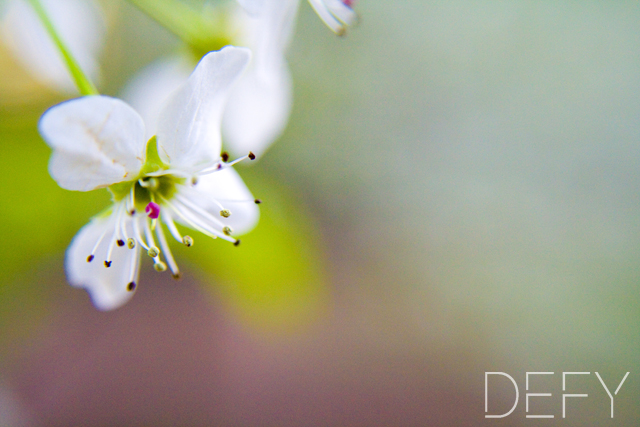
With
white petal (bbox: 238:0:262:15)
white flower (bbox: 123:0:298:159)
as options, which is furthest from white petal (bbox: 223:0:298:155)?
white petal (bbox: 238:0:262:15)

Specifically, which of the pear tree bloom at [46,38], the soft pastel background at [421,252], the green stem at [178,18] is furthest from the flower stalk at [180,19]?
the soft pastel background at [421,252]

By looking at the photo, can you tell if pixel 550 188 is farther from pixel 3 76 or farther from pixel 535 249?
pixel 3 76

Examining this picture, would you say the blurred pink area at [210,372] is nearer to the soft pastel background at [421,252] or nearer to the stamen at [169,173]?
the soft pastel background at [421,252]

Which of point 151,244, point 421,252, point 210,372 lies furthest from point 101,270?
point 421,252

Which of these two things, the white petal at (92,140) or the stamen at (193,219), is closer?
the white petal at (92,140)

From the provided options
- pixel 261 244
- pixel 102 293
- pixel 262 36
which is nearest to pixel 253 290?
pixel 261 244

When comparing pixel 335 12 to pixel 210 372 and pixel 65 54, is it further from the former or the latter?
pixel 210 372

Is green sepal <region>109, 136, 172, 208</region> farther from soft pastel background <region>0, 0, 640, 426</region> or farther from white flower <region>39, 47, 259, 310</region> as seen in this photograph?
soft pastel background <region>0, 0, 640, 426</region>
